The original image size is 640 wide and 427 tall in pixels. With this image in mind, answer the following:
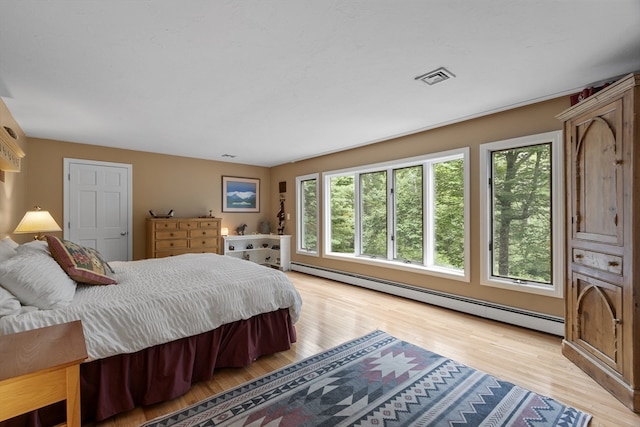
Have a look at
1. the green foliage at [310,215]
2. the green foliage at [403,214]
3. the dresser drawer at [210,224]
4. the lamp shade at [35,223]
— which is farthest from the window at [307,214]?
the lamp shade at [35,223]

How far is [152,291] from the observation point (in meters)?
2.09

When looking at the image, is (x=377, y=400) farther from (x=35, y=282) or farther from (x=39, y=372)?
(x=35, y=282)

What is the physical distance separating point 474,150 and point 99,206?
565 cm

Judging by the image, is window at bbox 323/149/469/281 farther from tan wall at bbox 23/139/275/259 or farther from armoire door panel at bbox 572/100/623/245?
tan wall at bbox 23/139/275/259

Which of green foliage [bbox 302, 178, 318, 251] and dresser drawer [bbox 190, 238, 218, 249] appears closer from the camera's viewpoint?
dresser drawer [bbox 190, 238, 218, 249]

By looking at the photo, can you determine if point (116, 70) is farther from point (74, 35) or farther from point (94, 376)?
point (94, 376)

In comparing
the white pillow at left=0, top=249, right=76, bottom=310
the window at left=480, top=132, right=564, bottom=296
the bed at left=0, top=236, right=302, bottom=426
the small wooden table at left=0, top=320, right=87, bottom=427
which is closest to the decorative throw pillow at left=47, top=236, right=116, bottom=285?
the bed at left=0, top=236, right=302, bottom=426

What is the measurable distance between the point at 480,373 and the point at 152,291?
2.57m

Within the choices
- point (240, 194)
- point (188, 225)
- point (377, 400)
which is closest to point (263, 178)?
point (240, 194)

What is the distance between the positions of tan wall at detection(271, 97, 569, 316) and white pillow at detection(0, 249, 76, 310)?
376 cm

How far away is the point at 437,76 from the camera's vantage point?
239cm

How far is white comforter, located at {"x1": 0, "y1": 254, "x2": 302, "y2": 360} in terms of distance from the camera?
1689 millimetres

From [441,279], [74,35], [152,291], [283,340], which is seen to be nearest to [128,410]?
[152,291]

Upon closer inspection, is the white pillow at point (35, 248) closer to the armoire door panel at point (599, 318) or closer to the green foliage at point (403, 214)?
the green foliage at point (403, 214)
